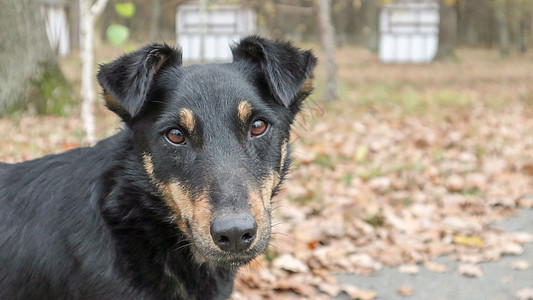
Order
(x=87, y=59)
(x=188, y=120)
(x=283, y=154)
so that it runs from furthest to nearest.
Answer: (x=87, y=59)
(x=283, y=154)
(x=188, y=120)

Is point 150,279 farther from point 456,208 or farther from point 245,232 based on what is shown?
point 456,208

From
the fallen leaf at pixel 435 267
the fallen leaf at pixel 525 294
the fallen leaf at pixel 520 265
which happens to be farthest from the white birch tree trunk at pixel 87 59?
the fallen leaf at pixel 525 294

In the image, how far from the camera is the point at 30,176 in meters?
3.59

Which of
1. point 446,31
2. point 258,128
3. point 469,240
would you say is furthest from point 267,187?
point 446,31

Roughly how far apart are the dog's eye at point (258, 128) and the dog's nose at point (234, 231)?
0.67 meters

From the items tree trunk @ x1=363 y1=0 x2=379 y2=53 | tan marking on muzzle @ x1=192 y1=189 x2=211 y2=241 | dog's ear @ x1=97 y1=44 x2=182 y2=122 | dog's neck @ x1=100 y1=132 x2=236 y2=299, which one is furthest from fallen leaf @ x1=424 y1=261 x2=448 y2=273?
tree trunk @ x1=363 y1=0 x2=379 y2=53

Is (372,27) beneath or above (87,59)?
above

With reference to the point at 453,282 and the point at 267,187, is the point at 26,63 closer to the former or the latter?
the point at 267,187

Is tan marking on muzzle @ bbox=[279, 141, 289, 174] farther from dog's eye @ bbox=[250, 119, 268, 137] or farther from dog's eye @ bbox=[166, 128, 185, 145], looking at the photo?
dog's eye @ bbox=[166, 128, 185, 145]

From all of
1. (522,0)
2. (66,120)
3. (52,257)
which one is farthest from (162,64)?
(522,0)

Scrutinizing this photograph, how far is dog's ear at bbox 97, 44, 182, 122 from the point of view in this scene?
332cm

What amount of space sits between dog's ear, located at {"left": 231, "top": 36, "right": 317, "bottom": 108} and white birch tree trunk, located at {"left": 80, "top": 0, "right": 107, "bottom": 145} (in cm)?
454

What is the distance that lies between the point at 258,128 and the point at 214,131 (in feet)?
0.98

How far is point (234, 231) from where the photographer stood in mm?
2930
